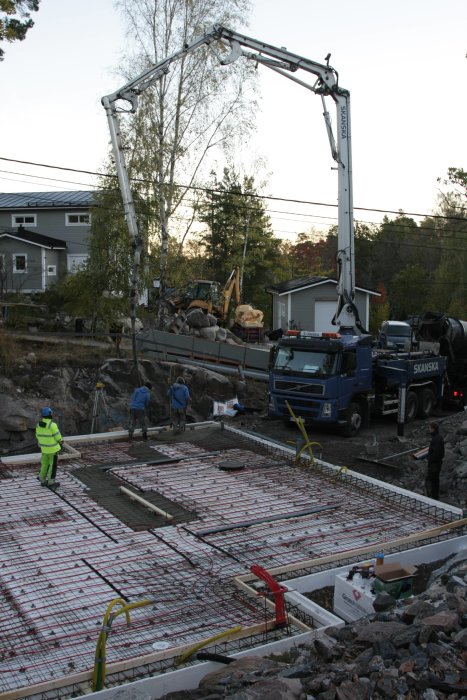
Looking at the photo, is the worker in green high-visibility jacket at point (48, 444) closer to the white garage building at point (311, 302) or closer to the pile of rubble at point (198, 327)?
the pile of rubble at point (198, 327)

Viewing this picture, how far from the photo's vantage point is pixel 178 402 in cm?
1460

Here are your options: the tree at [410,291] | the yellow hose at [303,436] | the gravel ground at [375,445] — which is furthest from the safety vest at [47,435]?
the tree at [410,291]

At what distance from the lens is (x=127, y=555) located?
334 inches

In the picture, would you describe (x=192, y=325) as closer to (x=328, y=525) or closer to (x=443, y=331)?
(x=443, y=331)

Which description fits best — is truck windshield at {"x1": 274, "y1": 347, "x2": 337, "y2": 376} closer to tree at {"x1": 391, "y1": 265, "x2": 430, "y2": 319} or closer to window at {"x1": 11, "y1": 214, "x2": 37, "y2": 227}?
window at {"x1": 11, "y1": 214, "x2": 37, "y2": 227}

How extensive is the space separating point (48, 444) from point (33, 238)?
2477cm

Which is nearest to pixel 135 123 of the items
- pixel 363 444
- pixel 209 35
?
pixel 209 35

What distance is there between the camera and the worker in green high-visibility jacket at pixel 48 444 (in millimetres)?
10625

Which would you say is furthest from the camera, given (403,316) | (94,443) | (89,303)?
(403,316)

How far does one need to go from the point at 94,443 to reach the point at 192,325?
13700mm

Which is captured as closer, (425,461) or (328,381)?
(425,461)

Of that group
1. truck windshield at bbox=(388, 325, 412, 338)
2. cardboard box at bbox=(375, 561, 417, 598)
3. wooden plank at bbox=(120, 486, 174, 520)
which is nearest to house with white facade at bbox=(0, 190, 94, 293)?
truck windshield at bbox=(388, 325, 412, 338)

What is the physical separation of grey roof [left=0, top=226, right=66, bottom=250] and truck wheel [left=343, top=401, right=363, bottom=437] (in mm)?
21666

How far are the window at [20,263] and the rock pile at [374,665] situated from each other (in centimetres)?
2887
